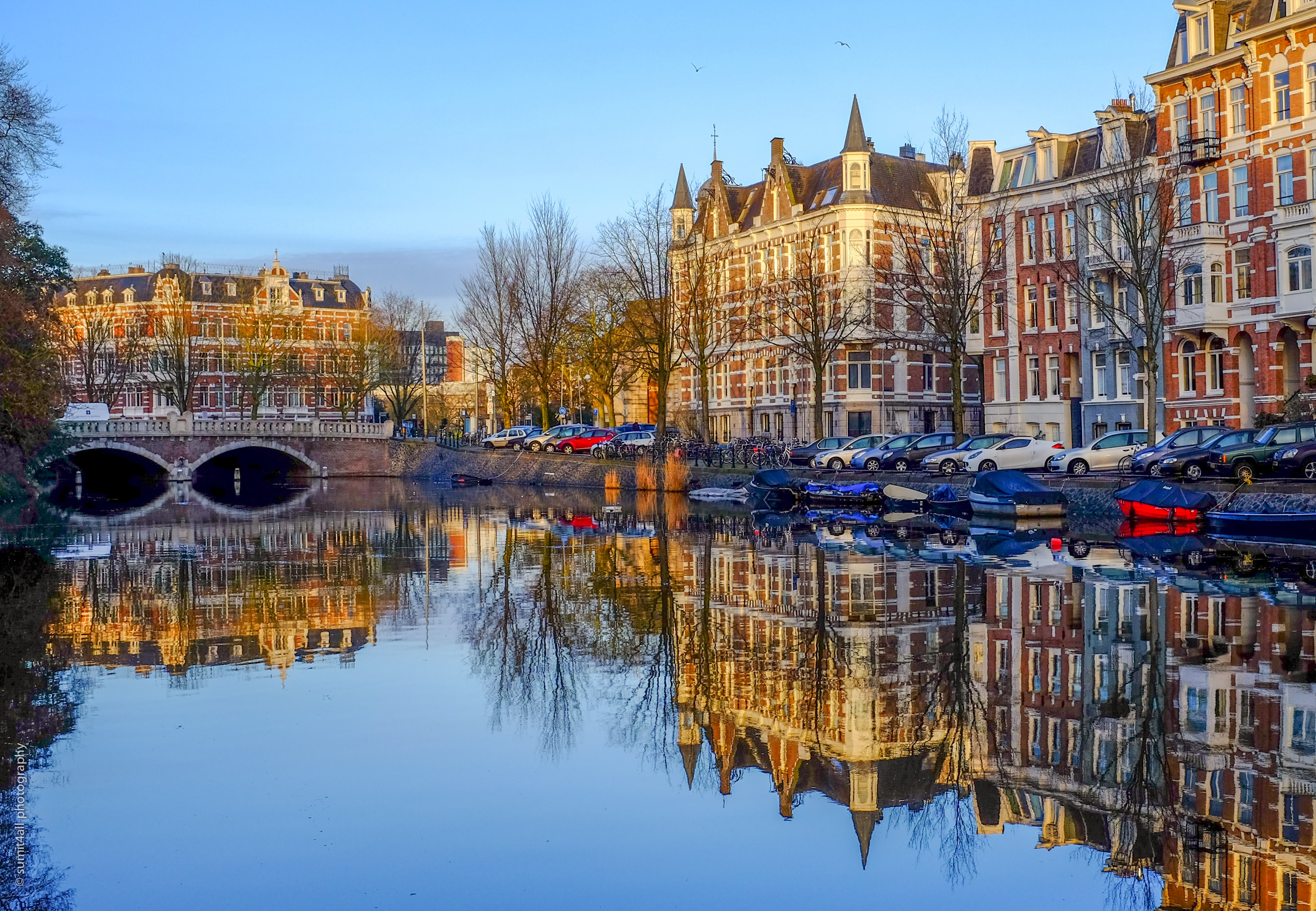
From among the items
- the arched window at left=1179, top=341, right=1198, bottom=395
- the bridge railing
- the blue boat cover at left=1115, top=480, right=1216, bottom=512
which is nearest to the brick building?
the arched window at left=1179, top=341, right=1198, bottom=395

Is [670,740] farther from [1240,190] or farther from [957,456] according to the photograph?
[1240,190]

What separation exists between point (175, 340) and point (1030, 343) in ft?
192

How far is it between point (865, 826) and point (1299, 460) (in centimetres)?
2805

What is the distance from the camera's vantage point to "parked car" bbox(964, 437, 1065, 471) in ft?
154

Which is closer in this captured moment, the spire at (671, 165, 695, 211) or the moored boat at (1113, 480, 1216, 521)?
the moored boat at (1113, 480, 1216, 521)

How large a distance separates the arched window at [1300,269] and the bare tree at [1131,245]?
4193mm

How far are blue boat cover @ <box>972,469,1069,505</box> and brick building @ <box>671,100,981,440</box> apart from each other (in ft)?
88.1

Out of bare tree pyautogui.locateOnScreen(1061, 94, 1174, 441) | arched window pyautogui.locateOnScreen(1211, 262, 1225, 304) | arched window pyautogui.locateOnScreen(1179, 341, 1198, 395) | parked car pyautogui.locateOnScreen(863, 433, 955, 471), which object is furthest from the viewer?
arched window pyautogui.locateOnScreen(1179, 341, 1198, 395)

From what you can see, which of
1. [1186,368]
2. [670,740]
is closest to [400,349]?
[1186,368]

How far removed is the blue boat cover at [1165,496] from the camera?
34844mm

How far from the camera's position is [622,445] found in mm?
68125

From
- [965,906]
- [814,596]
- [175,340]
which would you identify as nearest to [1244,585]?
[814,596]

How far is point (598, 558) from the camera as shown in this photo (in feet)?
103

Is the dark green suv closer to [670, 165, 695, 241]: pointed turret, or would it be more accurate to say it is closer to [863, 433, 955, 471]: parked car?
[863, 433, 955, 471]: parked car
